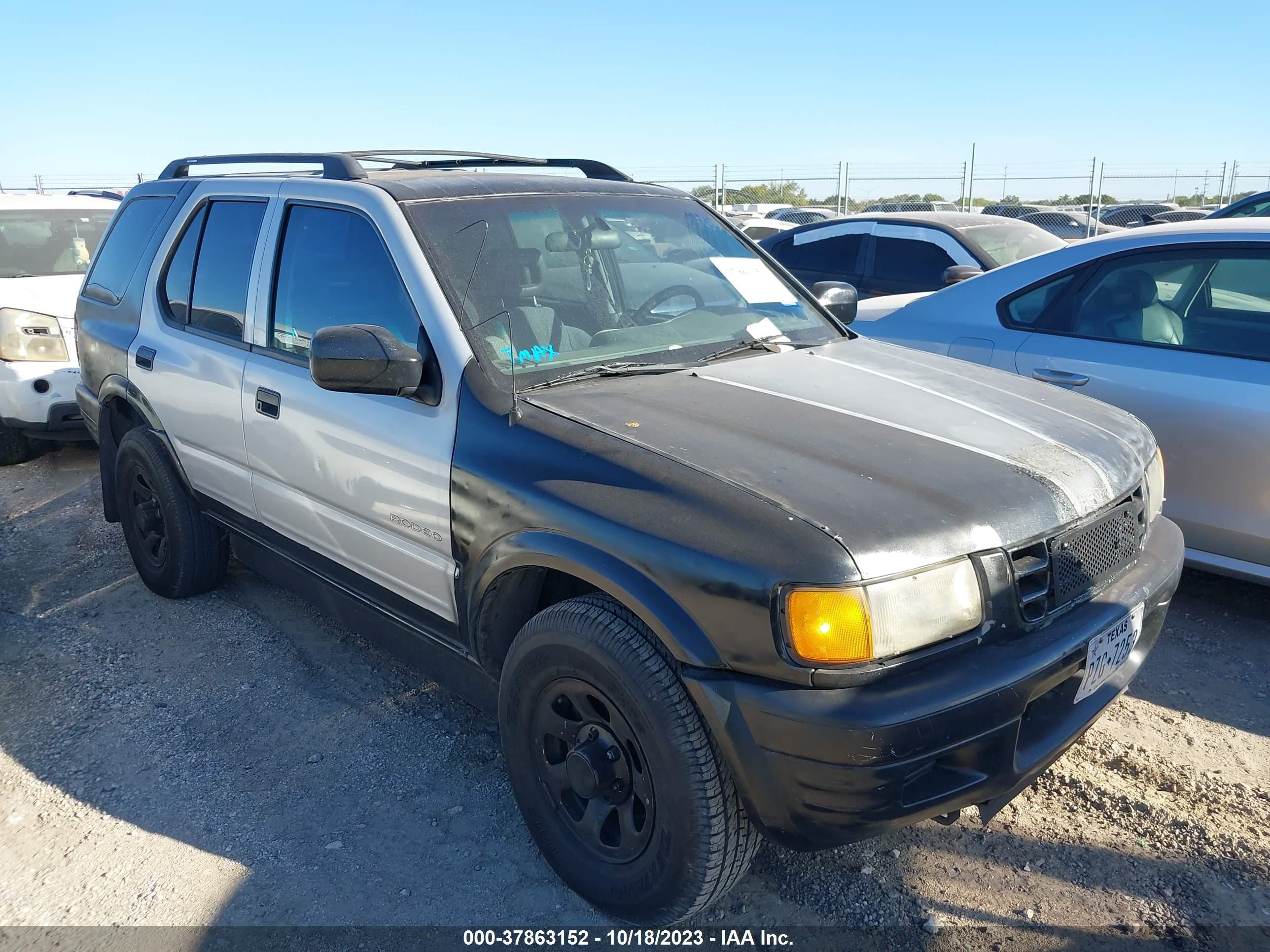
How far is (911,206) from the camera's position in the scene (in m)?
22.5

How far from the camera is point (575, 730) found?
97.7 inches

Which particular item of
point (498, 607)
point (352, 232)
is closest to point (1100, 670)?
point (498, 607)

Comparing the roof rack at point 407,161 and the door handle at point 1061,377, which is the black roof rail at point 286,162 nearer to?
the roof rack at point 407,161

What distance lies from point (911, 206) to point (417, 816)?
71.9ft

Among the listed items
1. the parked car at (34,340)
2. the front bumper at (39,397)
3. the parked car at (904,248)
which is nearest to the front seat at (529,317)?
the parked car at (34,340)

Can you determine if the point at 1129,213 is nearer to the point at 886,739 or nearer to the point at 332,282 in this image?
the point at 332,282

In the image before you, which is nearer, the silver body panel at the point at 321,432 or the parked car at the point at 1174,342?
the silver body panel at the point at 321,432

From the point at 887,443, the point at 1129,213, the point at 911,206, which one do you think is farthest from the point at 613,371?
the point at 1129,213

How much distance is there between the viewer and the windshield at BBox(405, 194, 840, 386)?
114 inches

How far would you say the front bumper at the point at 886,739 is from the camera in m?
2.00

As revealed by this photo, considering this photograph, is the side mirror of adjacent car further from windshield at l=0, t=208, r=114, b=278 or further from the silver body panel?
windshield at l=0, t=208, r=114, b=278

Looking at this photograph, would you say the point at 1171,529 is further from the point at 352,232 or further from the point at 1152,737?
the point at 352,232

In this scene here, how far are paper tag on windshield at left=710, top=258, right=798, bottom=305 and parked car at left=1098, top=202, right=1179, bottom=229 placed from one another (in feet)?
60.6

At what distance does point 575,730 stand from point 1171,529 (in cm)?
193
